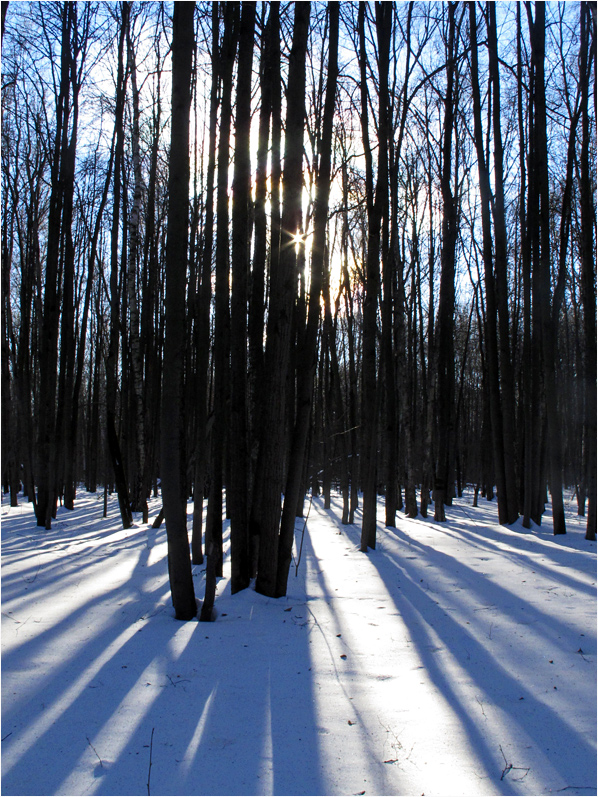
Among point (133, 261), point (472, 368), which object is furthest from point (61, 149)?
point (472, 368)

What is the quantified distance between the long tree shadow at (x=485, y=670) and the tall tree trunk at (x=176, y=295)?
1740mm

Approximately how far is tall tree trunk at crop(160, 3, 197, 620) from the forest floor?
753 millimetres

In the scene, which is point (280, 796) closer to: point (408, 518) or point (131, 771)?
point (131, 771)

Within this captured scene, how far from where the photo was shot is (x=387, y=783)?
1.99 m

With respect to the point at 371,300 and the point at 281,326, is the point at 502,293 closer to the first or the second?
the point at 371,300

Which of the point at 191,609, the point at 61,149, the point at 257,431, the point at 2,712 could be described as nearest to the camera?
the point at 2,712

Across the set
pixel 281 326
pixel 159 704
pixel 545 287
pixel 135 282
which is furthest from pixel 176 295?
pixel 135 282

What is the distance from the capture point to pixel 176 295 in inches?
145

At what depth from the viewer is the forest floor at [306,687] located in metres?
2.04

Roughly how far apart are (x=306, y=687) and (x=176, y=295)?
2519 millimetres

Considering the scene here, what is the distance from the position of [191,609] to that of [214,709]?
1374 millimetres

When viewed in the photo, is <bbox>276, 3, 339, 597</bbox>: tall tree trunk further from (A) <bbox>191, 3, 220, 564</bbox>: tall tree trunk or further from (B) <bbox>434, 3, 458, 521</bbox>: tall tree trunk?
(B) <bbox>434, 3, 458, 521</bbox>: tall tree trunk

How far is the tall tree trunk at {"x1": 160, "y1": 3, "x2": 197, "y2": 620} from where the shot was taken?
3.66 m

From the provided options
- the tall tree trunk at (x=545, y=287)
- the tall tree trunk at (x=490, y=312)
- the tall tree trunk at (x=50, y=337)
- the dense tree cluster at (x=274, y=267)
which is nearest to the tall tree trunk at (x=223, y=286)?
the dense tree cluster at (x=274, y=267)
